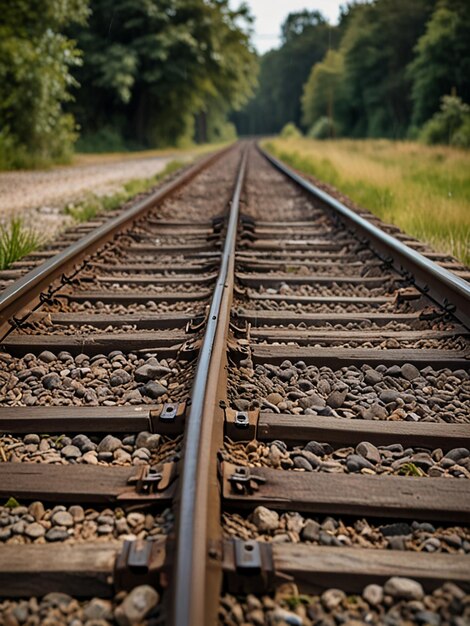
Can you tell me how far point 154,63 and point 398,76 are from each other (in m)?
22.9

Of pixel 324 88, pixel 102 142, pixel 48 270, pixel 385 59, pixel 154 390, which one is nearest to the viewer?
pixel 154 390

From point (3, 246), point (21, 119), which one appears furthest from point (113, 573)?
point (21, 119)

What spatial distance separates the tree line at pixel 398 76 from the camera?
99.7 feet

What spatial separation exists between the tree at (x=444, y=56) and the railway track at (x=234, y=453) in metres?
31.8

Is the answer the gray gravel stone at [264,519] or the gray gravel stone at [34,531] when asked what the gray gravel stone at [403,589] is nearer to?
the gray gravel stone at [264,519]

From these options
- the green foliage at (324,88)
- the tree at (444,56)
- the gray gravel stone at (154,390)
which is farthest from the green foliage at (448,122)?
the gray gravel stone at (154,390)

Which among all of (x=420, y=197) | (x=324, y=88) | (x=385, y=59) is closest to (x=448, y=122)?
(x=420, y=197)

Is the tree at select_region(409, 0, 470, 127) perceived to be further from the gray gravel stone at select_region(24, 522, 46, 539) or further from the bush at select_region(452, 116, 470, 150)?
the gray gravel stone at select_region(24, 522, 46, 539)

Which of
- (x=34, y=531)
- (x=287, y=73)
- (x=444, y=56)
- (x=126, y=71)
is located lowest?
(x=34, y=531)

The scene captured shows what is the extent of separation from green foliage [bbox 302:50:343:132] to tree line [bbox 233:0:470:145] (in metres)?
0.09

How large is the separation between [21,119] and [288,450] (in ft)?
47.1

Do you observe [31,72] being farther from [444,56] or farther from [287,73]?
[287,73]

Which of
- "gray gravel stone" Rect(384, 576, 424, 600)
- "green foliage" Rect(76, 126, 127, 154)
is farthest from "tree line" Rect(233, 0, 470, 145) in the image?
"gray gravel stone" Rect(384, 576, 424, 600)

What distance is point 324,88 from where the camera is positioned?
56.5 metres
